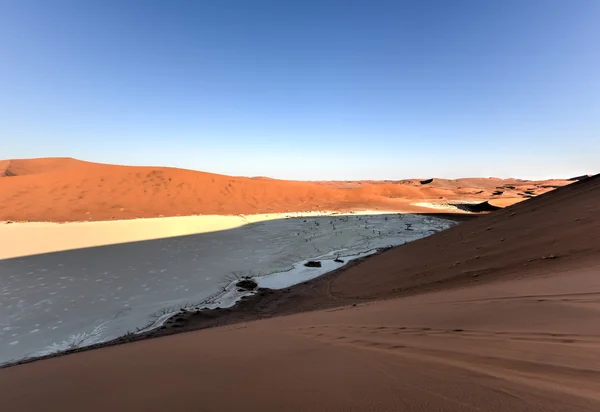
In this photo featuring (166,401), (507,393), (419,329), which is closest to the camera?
(507,393)

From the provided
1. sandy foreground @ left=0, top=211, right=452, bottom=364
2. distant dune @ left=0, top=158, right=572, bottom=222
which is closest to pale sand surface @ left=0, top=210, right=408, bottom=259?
sandy foreground @ left=0, top=211, right=452, bottom=364

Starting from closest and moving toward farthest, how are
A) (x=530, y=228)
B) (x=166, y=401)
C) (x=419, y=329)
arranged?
(x=166, y=401)
(x=419, y=329)
(x=530, y=228)

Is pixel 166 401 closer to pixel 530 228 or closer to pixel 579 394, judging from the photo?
pixel 579 394

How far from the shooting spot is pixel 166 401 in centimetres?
184

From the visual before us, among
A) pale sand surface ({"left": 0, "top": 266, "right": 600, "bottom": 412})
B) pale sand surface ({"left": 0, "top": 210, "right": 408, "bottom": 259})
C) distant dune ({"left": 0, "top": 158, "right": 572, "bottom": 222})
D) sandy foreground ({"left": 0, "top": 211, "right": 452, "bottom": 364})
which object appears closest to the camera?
pale sand surface ({"left": 0, "top": 266, "right": 600, "bottom": 412})

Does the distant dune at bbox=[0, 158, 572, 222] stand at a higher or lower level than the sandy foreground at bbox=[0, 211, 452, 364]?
higher

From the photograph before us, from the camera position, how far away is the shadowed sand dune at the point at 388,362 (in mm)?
1597

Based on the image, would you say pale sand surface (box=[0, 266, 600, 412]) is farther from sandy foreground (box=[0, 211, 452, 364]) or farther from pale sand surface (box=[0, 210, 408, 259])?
pale sand surface (box=[0, 210, 408, 259])

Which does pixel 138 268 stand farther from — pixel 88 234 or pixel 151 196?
pixel 151 196

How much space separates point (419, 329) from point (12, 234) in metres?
17.6

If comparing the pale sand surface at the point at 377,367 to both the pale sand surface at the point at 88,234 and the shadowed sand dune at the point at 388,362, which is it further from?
the pale sand surface at the point at 88,234

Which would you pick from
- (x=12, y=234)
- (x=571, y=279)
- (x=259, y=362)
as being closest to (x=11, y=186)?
(x=12, y=234)

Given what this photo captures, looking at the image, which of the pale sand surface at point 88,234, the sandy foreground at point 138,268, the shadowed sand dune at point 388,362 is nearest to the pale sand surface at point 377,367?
the shadowed sand dune at point 388,362

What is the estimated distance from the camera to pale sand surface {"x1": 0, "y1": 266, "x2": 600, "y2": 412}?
5.17 ft
